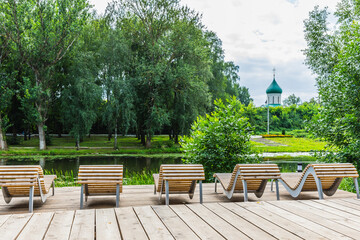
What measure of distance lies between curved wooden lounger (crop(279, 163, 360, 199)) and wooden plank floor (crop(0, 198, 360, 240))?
1.07 m

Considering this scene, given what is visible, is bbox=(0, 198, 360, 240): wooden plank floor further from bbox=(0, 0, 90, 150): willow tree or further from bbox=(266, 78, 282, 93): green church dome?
bbox=(266, 78, 282, 93): green church dome

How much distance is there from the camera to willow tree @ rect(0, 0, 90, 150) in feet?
72.2

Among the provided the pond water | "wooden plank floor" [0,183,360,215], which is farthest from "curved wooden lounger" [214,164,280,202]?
the pond water

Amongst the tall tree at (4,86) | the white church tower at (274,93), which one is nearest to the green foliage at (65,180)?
the tall tree at (4,86)

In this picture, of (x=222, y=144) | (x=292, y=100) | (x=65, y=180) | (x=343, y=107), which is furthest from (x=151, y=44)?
(x=292, y=100)

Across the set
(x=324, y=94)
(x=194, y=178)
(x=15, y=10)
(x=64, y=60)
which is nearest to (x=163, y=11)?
(x=64, y=60)

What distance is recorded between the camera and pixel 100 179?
5105 millimetres

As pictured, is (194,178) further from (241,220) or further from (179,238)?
(179,238)

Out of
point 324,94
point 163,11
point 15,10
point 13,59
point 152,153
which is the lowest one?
point 152,153

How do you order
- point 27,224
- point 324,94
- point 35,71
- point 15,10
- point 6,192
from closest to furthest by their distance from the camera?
point 27,224 → point 6,192 → point 324,94 → point 15,10 → point 35,71

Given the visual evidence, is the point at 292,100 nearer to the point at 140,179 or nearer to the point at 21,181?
the point at 140,179

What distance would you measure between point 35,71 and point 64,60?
298cm

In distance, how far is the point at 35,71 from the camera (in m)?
24.2

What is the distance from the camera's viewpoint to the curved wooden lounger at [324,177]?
5.44 meters
